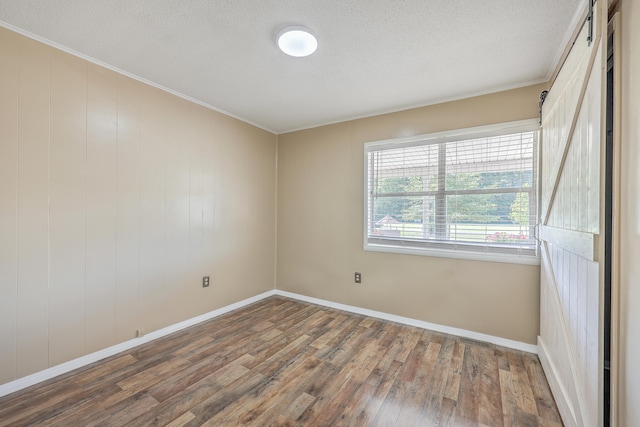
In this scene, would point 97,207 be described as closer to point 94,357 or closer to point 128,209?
point 128,209

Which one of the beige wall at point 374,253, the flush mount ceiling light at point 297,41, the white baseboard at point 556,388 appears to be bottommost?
the white baseboard at point 556,388

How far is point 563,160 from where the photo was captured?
1692mm

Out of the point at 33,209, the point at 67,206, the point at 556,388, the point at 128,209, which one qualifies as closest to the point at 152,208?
the point at 128,209

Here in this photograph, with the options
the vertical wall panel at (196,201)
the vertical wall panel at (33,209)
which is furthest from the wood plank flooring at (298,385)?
the vertical wall panel at (196,201)

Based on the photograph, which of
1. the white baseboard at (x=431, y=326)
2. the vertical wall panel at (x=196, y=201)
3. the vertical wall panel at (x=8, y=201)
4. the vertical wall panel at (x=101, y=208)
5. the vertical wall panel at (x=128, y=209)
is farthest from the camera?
the vertical wall panel at (x=196, y=201)

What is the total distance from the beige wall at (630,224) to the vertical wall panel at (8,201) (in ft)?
11.1

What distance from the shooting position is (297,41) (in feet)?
6.17

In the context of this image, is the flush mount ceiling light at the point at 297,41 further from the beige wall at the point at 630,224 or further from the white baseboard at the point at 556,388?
the white baseboard at the point at 556,388

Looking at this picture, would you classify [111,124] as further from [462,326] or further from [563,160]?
[462,326]

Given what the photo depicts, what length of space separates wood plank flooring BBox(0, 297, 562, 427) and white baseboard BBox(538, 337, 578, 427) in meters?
0.06

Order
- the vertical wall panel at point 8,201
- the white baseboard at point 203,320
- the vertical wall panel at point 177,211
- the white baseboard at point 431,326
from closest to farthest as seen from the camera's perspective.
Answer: the vertical wall panel at point 8,201
the white baseboard at point 203,320
the white baseboard at point 431,326
the vertical wall panel at point 177,211

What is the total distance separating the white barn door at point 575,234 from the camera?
1224mm

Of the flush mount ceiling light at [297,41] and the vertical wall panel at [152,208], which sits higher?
the flush mount ceiling light at [297,41]

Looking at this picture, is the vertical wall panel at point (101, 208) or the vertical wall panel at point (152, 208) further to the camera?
the vertical wall panel at point (152, 208)
